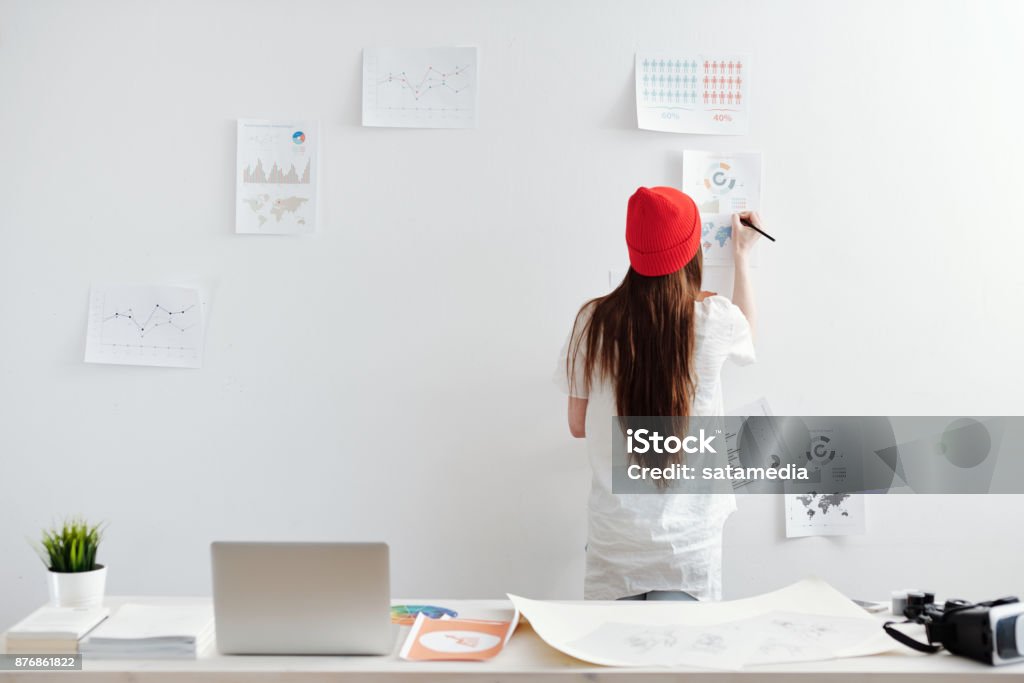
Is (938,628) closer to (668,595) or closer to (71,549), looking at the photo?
(668,595)

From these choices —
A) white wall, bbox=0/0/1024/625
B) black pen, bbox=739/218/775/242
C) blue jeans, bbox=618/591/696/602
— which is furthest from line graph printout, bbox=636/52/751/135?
blue jeans, bbox=618/591/696/602

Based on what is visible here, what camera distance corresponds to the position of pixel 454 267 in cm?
249

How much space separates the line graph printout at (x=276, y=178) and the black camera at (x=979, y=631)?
174 centimetres

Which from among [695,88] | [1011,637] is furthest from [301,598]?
[695,88]

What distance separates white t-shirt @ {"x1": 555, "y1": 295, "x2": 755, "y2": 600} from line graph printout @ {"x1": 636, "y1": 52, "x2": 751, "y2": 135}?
2.07 ft

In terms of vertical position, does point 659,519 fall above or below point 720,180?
below

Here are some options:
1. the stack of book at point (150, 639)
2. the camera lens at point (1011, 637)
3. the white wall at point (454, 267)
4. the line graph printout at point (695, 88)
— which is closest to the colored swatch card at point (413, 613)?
the stack of book at point (150, 639)

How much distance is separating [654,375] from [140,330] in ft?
4.63

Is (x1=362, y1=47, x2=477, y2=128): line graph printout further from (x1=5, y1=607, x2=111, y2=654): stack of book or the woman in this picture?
(x1=5, y1=607, x2=111, y2=654): stack of book

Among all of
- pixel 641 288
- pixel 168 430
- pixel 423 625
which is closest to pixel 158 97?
pixel 168 430

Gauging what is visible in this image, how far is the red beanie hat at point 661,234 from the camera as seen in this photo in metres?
1.98

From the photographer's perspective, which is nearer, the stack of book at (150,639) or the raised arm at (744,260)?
the stack of book at (150,639)

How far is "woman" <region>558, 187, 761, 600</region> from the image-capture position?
1.97m

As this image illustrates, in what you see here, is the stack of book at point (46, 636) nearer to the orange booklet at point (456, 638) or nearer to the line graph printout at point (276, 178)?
the orange booklet at point (456, 638)
